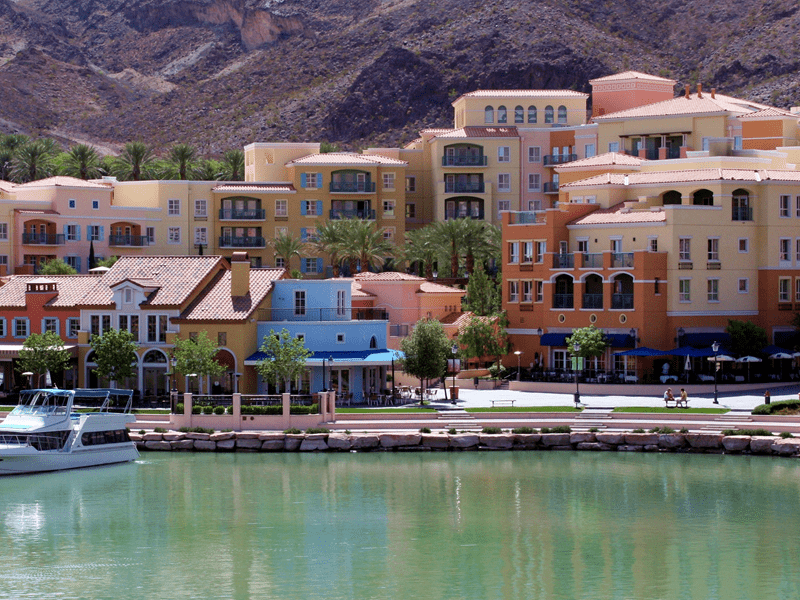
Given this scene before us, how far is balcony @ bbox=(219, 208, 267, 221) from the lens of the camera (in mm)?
107188

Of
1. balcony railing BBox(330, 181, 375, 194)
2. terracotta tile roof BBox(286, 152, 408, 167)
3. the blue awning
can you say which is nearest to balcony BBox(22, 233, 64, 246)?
terracotta tile roof BBox(286, 152, 408, 167)

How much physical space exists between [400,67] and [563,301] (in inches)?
3798

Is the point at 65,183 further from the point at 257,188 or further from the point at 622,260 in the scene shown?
the point at 622,260

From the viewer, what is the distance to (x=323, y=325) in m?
71.0

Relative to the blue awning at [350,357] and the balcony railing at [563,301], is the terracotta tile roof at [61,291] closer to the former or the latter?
the blue awning at [350,357]

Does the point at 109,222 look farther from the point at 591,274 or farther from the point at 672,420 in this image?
the point at 672,420

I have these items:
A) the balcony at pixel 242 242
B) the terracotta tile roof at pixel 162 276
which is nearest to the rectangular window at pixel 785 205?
the terracotta tile roof at pixel 162 276

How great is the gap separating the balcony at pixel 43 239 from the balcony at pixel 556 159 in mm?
38382

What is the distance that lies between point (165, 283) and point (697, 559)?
38728 mm

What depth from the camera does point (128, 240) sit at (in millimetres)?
104875

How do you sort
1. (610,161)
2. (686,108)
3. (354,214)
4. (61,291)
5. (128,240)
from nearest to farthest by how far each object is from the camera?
(61,291), (610,161), (686,108), (128,240), (354,214)

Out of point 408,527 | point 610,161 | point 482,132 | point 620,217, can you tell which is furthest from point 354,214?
point 408,527

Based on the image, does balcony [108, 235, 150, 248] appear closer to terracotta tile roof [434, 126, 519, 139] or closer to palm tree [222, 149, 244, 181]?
palm tree [222, 149, 244, 181]

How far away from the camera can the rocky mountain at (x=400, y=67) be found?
16450 cm
